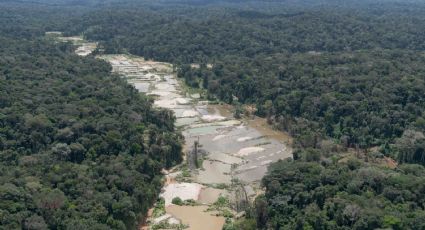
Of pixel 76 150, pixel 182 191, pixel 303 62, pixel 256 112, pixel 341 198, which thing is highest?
pixel 303 62

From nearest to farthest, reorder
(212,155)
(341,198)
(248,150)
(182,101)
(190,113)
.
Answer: (341,198), (212,155), (248,150), (190,113), (182,101)

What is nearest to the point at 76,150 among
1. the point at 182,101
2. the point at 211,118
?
the point at 211,118

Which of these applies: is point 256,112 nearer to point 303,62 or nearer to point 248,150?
point 248,150

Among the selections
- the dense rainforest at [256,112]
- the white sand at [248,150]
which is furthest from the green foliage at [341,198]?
the white sand at [248,150]

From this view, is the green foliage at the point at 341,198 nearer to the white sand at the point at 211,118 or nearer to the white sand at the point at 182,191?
the white sand at the point at 182,191

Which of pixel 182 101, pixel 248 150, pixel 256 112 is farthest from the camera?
pixel 182 101

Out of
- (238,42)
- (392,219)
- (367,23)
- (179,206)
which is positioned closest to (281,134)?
(179,206)

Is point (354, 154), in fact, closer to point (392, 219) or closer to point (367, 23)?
point (392, 219)
